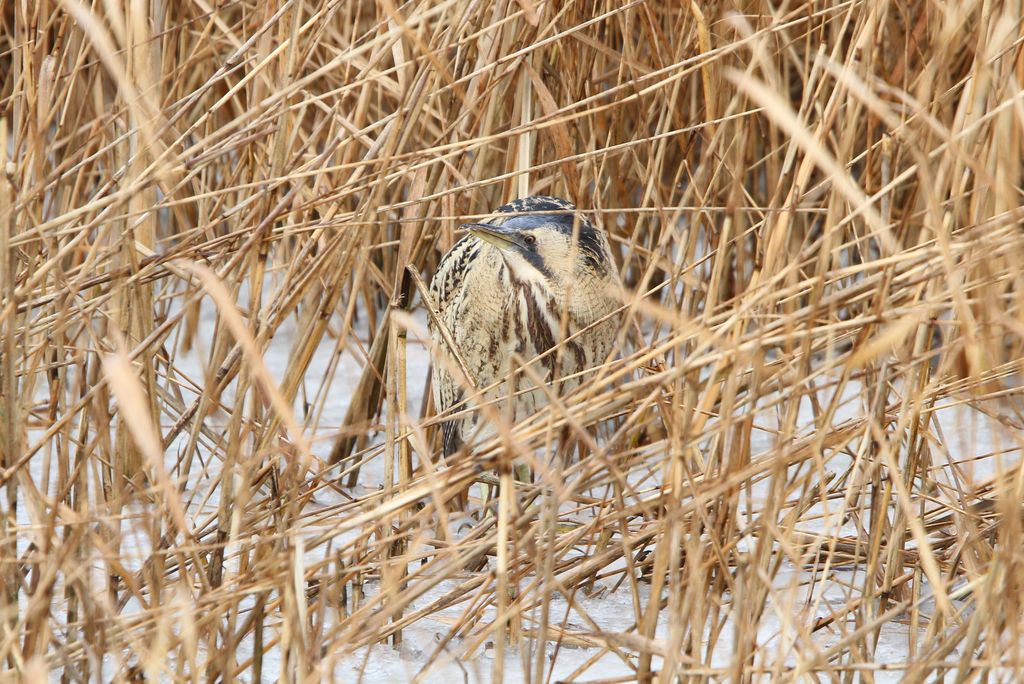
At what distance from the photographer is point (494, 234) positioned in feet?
6.39

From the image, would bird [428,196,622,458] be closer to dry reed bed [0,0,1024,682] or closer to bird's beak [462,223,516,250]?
bird's beak [462,223,516,250]

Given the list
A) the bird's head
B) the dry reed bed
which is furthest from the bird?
the dry reed bed

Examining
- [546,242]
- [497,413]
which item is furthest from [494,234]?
[497,413]

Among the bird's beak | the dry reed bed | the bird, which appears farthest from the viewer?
the bird

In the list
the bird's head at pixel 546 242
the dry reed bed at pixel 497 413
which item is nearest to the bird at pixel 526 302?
the bird's head at pixel 546 242

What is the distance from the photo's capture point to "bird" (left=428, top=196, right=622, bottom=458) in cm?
201

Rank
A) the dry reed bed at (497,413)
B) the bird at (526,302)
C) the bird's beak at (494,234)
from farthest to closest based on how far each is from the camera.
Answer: the bird at (526,302) < the bird's beak at (494,234) < the dry reed bed at (497,413)

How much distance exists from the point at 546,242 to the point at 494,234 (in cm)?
10

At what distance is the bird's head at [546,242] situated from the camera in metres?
1.95

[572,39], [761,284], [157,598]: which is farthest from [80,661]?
[572,39]

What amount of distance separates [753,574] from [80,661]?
0.71 m

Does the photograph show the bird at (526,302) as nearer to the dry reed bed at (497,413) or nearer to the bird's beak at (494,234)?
the bird's beak at (494,234)

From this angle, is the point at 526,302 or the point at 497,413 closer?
the point at 497,413

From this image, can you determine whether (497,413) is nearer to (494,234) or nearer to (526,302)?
(494,234)
